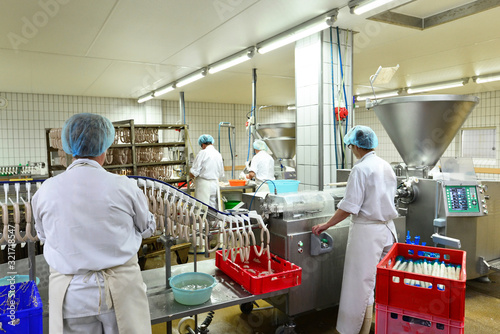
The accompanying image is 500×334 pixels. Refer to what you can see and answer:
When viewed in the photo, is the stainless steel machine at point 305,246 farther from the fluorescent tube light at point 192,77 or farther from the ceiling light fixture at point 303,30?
the fluorescent tube light at point 192,77

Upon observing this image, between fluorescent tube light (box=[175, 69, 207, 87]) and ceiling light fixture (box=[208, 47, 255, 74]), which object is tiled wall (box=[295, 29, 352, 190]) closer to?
ceiling light fixture (box=[208, 47, 255, 74])

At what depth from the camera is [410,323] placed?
165 cm

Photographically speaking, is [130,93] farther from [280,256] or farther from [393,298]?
[393,298]

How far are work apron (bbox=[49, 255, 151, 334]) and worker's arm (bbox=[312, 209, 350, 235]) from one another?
1429mm

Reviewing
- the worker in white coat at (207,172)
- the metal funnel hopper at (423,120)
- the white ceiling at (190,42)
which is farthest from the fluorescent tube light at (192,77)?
the metal funnel hopper at (423,120)

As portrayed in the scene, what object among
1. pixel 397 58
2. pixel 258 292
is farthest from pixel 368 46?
pixel 258 292

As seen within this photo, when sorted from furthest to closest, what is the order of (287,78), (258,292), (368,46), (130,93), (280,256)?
(130,93), (287,78), (368,46), (280,256), (258,292)

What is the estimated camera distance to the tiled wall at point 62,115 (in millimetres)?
7273

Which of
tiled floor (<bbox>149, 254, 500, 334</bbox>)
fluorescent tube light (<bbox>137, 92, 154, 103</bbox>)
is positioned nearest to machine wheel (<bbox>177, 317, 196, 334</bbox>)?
tiled floor (<bbox>149, 254, 500, 334</bbox>)

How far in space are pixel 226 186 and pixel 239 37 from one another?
7.44 ft

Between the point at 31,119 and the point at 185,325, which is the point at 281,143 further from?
the point at 31,119

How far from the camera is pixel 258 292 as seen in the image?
229 cm

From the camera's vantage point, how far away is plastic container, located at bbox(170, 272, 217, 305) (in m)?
2.10

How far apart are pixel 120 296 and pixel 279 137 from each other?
4.56 metres
